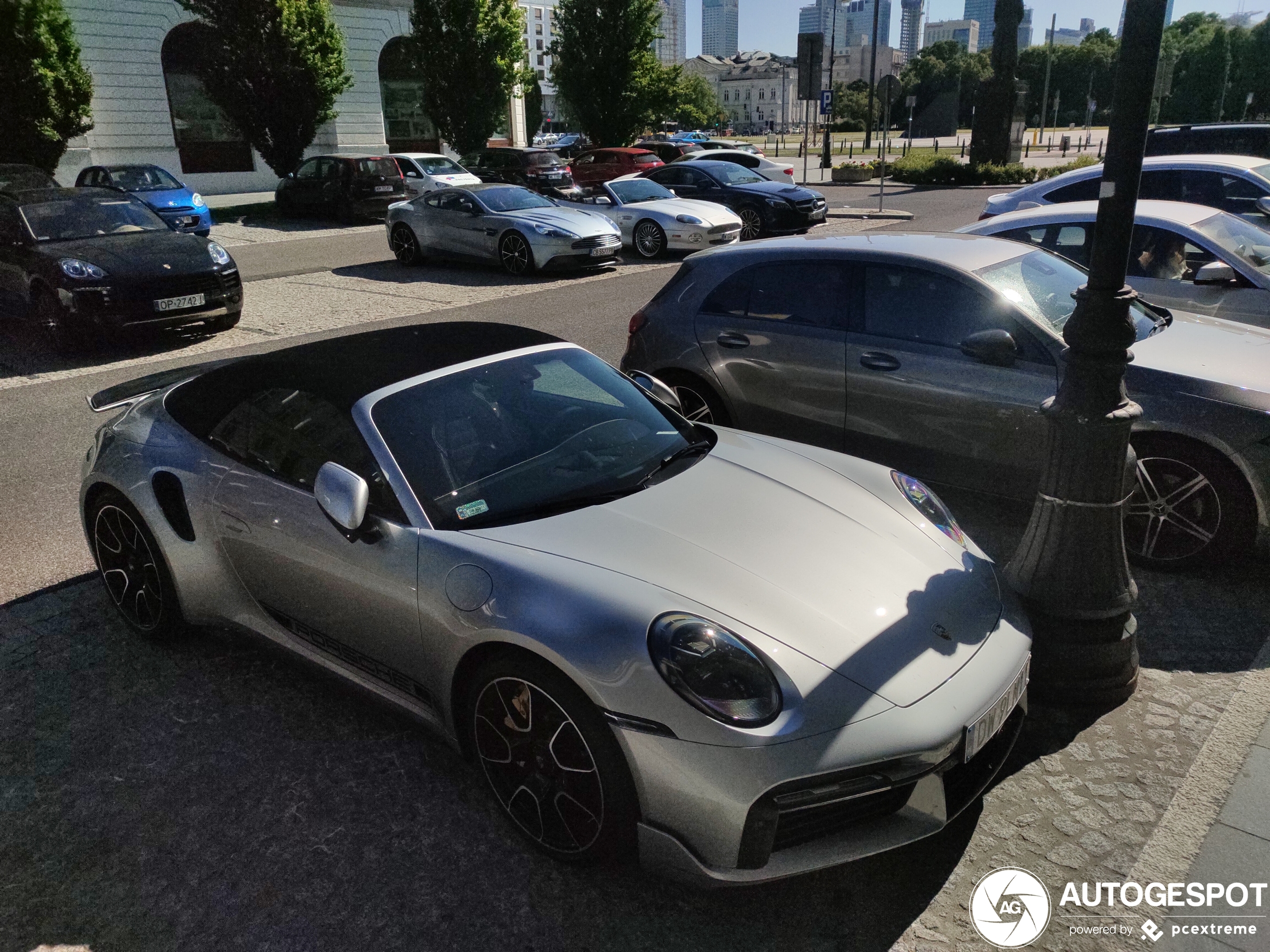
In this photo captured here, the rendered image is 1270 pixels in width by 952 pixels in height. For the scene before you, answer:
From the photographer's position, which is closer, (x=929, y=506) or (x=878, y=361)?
(x=929, y=506)

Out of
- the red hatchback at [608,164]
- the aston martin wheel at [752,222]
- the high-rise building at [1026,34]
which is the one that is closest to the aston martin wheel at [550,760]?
the aston martin wheel at [752,222]

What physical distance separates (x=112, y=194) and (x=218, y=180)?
24503 millimetres

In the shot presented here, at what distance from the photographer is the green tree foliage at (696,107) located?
101 m

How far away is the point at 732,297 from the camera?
5.91 m

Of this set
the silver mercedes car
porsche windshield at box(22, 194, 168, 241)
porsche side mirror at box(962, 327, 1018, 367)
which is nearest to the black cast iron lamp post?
porsche side mirror at box(962, 327, 1018, 367)

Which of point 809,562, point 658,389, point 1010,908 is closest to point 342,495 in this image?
point 809,562

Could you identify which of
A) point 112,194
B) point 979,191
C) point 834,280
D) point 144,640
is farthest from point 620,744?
point 979,191

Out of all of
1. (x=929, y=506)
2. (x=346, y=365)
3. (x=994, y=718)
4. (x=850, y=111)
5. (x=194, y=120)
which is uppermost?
(x=850, y=111)

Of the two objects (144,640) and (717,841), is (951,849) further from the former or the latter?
(144,640)

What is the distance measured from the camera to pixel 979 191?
2888 cm

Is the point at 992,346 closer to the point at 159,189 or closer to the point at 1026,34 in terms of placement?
the point at 159,189

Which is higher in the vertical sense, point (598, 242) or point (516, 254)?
point (598, 242)

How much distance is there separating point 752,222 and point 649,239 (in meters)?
2.64

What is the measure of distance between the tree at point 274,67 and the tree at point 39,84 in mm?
3184
